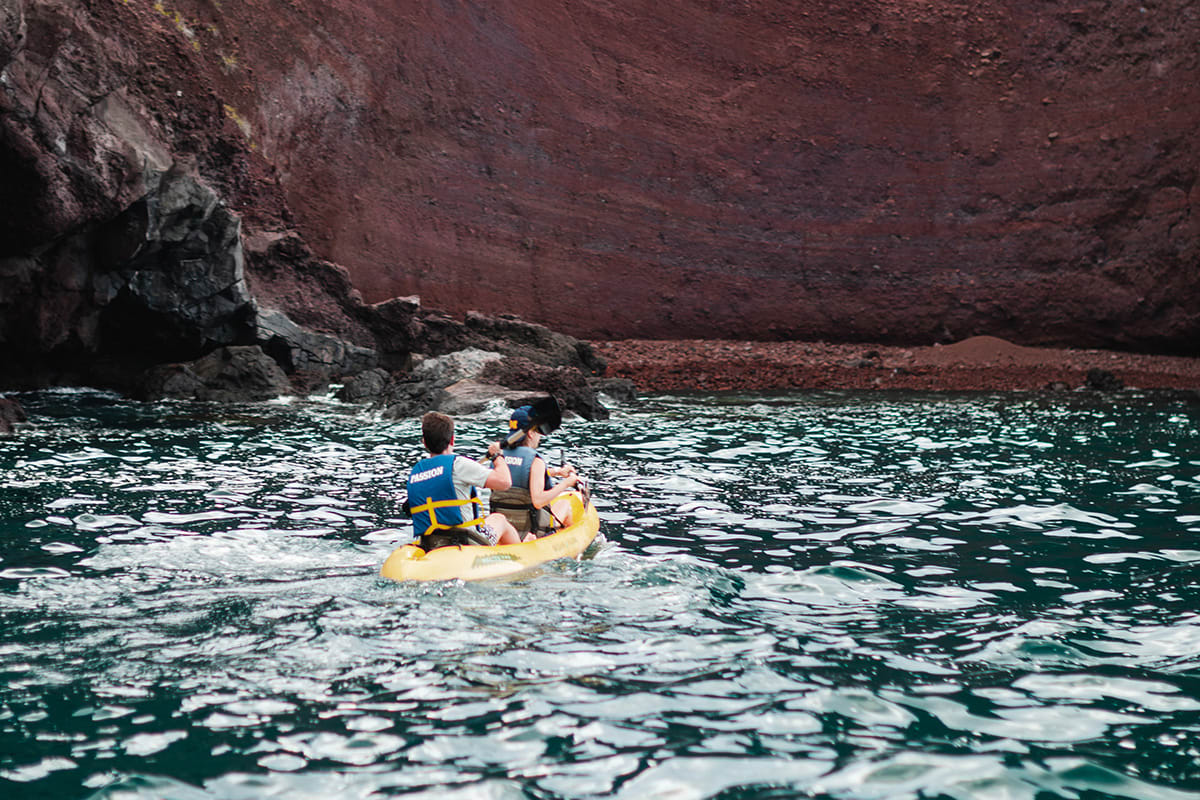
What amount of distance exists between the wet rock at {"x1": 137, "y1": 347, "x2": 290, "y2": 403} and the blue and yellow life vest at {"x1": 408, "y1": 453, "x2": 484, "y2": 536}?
17487mm

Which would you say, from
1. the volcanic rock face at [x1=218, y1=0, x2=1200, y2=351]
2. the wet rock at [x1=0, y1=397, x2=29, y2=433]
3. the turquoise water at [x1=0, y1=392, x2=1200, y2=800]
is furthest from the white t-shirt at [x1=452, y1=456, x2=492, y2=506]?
the volcanic rock face at [x1=218, y1=0, x2=1200, y2=351]

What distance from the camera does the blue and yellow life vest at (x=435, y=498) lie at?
29.8 feet

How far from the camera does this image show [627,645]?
23.3ft

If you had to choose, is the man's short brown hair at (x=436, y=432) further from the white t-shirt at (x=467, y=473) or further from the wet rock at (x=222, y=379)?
the wet rock at (x=222, y=379)

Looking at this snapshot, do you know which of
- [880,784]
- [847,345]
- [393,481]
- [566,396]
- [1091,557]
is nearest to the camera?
[880,784]

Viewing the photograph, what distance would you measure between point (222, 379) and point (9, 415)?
733 centimetres

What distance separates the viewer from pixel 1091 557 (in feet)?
33.3

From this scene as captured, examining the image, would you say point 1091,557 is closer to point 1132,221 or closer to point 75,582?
point 75,582

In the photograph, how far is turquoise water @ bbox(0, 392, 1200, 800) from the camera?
5.25m

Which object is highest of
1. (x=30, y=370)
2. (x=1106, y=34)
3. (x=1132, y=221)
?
(x=1106, y=34)

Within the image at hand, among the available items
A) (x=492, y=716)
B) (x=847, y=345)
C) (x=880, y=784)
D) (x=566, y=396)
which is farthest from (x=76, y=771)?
(x=847, y=345)

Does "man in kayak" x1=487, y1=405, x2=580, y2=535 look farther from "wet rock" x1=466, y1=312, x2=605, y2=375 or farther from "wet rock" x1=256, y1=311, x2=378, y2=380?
"wet rock" x1=466, y1=312, x2=605, y2=375

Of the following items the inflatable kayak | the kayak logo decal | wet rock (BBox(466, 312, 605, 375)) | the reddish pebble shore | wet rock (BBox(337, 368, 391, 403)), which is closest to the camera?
the inflatable kayak

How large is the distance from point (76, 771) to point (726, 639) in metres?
4.07
